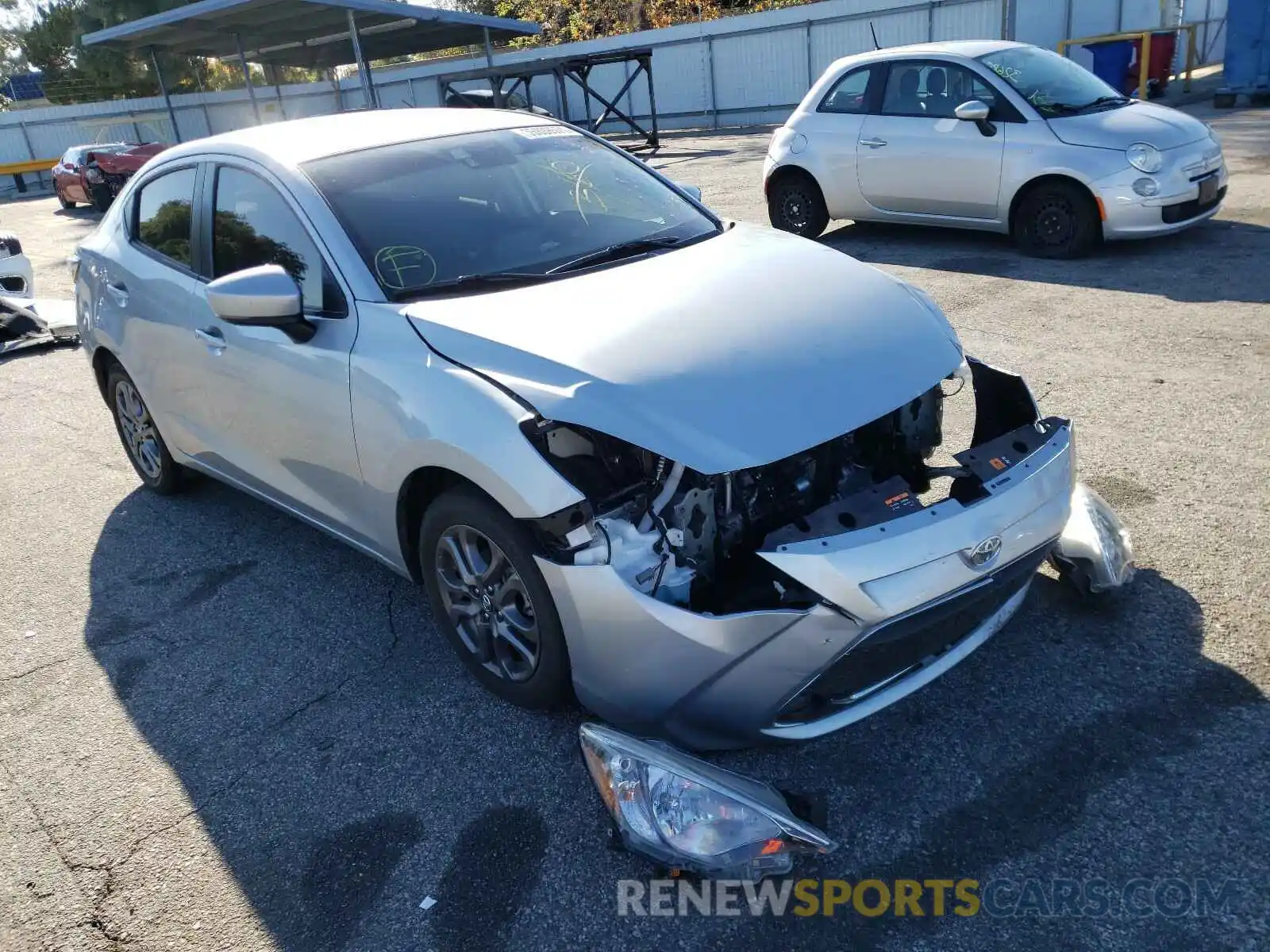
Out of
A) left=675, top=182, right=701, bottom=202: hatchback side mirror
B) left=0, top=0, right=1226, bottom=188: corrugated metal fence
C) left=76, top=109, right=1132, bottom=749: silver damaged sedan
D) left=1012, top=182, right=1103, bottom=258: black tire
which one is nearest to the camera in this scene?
left=76, top=109, right=1132, bottom=749: silver damaged sedan

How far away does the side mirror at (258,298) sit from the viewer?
325 centimetres

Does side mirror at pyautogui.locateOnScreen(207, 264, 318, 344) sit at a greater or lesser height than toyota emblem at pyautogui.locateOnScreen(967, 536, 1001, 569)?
greater

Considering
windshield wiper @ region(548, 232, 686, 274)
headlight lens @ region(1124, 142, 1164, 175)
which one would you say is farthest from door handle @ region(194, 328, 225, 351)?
headlight lens @ region(1124, 142, 1164, 175)

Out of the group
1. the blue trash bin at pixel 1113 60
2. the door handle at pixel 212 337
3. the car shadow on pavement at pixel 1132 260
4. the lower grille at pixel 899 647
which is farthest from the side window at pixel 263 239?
the blue trash bin at pixel 1113 60

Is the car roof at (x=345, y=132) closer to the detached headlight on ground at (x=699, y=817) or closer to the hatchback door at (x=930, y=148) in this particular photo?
the detached headlight on ground at (x=699, y=817)

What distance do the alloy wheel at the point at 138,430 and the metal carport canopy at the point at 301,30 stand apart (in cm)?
1737

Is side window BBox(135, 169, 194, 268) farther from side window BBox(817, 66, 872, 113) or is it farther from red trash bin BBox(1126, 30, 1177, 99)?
red trash bin BBox(1126, 30, 1177, 99)

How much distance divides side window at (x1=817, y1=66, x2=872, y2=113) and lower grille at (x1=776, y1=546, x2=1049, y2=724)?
7176 mm

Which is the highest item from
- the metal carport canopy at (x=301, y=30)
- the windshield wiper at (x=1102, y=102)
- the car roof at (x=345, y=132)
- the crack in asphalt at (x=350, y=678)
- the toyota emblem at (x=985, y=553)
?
the metal carport canopy at (x=301, y=30)

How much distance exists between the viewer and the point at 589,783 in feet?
9.50

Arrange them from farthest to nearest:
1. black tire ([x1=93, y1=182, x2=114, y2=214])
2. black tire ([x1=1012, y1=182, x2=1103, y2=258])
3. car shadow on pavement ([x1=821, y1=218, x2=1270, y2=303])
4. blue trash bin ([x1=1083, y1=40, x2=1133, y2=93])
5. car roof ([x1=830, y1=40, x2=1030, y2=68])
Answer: black tire ([x1=93, y1=182, x2=114, y2=214]), blue trash bin ([x1=1083, y1=40, x2=1133, y2=93]), car roof ([x1=830, y1=40, x2=1030, y2=68]), black tire ([x1=1012, y1=182, x2=1103, y2=258]), car shadow on pavement ([x1=821, y1=218, x2=1270, y2=303])

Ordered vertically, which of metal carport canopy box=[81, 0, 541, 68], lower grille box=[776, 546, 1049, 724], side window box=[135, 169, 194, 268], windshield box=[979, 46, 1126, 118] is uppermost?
metal carport canopy box=[81, 0, 541, 68]

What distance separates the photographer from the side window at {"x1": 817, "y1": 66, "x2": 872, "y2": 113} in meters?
8.94

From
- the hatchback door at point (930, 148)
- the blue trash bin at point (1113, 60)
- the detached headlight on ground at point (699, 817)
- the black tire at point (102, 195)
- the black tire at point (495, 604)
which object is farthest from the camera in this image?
the black tire at point (102, 195)
